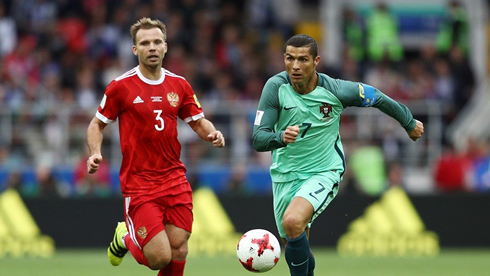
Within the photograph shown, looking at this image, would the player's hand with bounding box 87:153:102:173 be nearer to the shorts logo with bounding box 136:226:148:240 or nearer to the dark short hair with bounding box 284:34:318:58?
the shorts logo with bounding box 136:226:148:240

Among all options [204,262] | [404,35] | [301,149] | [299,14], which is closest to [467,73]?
[404,35]

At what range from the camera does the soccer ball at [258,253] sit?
8969mm

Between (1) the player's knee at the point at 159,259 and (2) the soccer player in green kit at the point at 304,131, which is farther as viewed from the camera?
(2) the soccer player in green kit at the point at 304,131

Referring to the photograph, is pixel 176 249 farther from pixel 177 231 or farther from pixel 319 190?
pixel 319 190

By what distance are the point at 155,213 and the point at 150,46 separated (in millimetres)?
1482

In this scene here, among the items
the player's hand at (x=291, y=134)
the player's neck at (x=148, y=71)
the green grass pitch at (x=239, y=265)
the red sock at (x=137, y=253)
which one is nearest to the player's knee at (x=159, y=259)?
the red sock at (x=137, y=253)

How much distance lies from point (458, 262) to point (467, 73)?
20.9ft

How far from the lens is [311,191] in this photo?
346 inches

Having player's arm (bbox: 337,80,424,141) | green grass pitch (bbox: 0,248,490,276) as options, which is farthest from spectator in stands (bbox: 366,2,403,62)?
player's arm (bbox: 337,80,424,141)

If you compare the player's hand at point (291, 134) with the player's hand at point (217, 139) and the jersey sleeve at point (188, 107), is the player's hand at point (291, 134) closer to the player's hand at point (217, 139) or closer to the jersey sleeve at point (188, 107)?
the player's hand at point (217, 139)

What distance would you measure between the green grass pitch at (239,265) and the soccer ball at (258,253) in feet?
9.61

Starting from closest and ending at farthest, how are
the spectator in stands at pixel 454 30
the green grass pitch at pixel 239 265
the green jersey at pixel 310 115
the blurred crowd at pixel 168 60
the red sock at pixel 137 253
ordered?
the red sock at pixel 137 253, the green jersey at pixel 310 115, the green grass pitch at pixel 239 265, the blurred crowd at pixel 168 60, the spectator in stands at pixel 454 30

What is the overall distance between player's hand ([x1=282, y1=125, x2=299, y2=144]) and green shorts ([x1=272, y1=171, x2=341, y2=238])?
28.3 inches

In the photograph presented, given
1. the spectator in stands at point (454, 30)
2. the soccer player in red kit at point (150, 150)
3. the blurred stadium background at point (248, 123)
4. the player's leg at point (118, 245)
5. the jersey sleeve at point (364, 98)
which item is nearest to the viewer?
the soccer player in red kit at point (150, 150)
